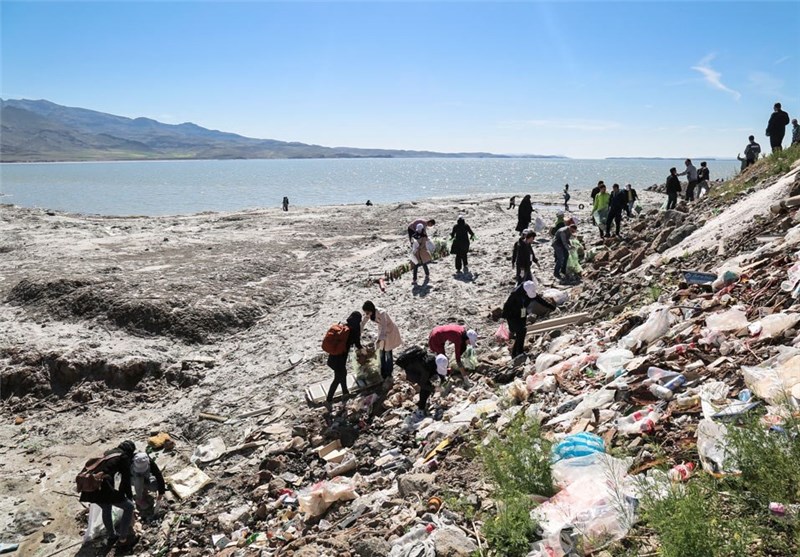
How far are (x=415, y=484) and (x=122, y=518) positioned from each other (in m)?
3.39

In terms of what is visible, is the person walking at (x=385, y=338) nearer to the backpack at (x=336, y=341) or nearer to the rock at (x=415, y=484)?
the backpack at (x=336, y=341)

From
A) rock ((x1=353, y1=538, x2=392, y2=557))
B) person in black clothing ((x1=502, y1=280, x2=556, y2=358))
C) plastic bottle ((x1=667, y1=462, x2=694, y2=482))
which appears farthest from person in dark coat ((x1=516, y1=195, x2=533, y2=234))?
rock ((x1=353, y1=538, x2=392, y2=557))

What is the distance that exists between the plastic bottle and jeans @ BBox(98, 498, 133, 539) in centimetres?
546

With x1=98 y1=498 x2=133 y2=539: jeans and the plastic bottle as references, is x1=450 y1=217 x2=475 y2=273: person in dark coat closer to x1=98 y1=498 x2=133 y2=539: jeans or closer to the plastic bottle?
x1=98 y1=498 x2=133 y2=539: jeans

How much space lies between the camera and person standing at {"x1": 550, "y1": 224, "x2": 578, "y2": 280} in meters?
12.5

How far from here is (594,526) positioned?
339 centimetres

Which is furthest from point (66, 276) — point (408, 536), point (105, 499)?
point (408, 536)

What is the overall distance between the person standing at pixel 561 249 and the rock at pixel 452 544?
380 inches

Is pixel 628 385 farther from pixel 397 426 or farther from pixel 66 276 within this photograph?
pixel 66 276

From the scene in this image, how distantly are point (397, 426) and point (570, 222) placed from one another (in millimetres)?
9107

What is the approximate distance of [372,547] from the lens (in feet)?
13.7

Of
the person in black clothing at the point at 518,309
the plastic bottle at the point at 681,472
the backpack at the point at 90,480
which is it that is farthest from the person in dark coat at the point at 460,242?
the plastic bottle at the point at 681,472

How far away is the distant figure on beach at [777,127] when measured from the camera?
14.3 metres

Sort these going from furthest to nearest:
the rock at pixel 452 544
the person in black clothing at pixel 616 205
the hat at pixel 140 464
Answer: the person in black clothing at pixel 616 205 < the hat at pixel 140 464 < the rock at pixel 452 544
